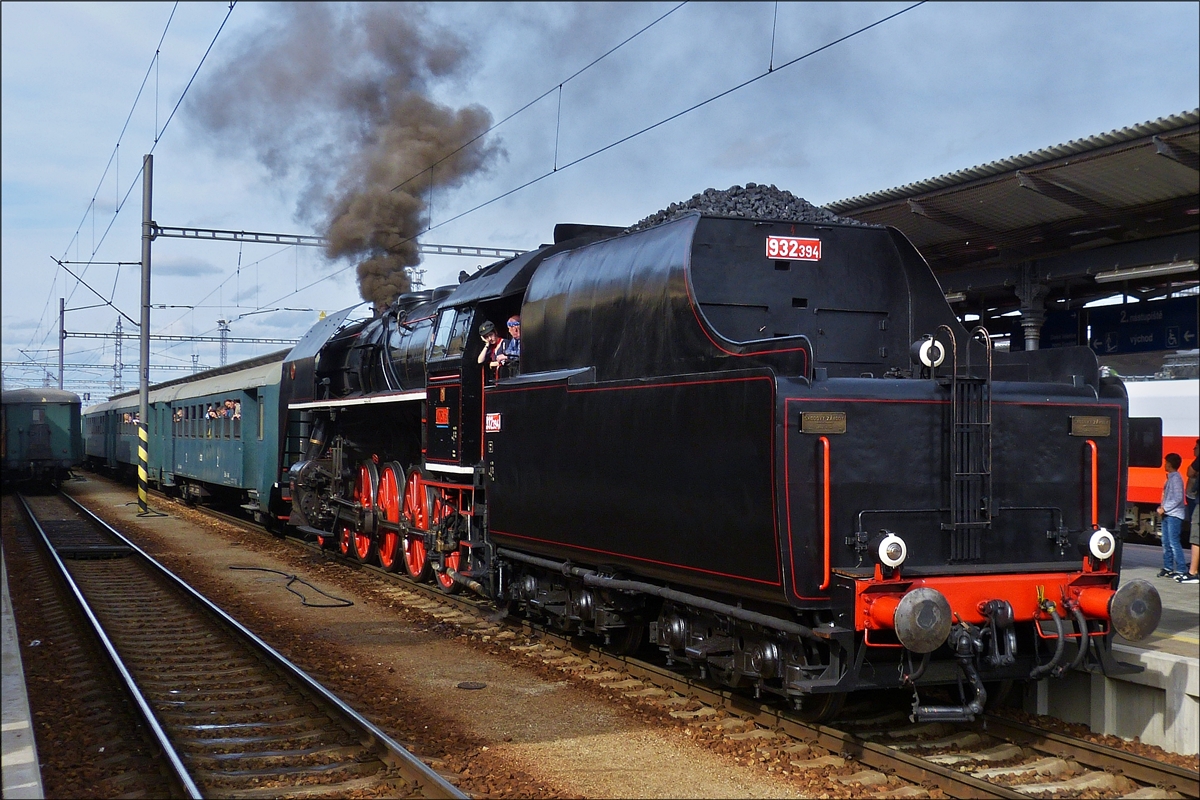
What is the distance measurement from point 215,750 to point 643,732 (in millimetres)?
2412

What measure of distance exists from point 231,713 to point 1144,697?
213 inches

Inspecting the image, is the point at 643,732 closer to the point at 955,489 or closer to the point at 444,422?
the point at 955,489

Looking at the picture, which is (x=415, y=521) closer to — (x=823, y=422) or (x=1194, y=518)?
(x=823, y=422)

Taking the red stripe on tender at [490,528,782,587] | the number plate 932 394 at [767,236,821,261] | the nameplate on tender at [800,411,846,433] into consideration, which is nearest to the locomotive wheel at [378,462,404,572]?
the red stripe on tender at [490,528,782,587]

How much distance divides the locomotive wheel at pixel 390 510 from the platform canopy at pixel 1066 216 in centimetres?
559

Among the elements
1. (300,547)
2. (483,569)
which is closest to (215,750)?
(483,569)

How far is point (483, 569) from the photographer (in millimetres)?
8875

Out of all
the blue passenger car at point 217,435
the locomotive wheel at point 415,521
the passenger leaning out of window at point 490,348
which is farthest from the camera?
the blue passenger car at point 217,435

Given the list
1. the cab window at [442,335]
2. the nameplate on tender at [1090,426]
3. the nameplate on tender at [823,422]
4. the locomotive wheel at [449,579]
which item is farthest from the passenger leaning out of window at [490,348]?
the nameplate on tender at [1090,426]

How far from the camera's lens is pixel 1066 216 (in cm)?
888

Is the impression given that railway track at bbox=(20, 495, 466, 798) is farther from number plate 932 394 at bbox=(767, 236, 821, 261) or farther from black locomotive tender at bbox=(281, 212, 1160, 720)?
number plate 932 394 at bbox=(767, 236, 821, 261)

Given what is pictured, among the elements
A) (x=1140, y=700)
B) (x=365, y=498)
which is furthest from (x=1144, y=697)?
(x=365, y=498)

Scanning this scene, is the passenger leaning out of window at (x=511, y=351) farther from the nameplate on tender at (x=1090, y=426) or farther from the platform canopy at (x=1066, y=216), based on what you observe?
the nameplate on tender at (x=1090, y=426)

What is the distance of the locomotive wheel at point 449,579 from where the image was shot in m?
10.4
